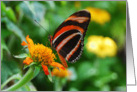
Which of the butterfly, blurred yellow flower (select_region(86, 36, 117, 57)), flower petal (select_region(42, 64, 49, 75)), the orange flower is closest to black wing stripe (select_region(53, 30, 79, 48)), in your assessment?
the butterfly

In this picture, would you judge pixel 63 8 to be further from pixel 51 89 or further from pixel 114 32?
pixel 51 89

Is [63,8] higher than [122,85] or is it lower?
higher

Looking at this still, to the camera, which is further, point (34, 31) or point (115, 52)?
point (115, 52)

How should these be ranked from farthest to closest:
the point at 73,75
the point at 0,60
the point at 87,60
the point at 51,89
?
the point at 87,60
the point at 73,75
the point at 51,89
the point at 0,60

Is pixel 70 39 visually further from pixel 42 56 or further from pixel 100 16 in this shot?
pixel 100 16

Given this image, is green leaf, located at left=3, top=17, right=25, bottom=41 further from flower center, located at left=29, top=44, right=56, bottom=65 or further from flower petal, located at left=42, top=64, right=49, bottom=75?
flower petal, located at left=42, top=64, right=49, bottom=75

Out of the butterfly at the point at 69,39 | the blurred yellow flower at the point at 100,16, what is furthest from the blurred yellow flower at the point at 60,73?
the blurred yellow flower at the point at 100,16

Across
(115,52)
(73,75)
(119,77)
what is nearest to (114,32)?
(115,52)
